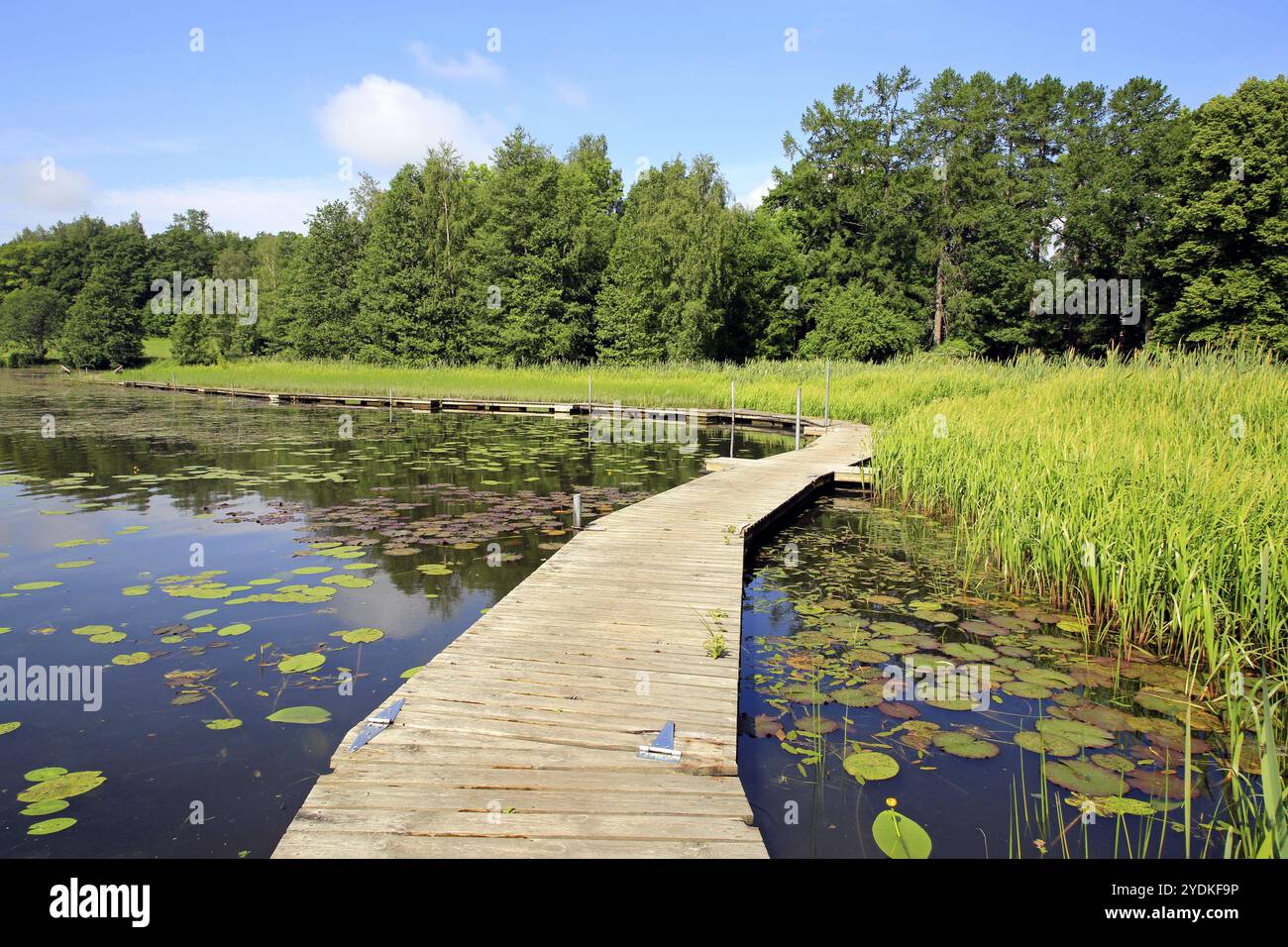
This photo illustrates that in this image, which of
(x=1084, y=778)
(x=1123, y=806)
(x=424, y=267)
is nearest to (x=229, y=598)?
(x=1084, y=778)

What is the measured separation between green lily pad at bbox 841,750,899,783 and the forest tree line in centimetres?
3336

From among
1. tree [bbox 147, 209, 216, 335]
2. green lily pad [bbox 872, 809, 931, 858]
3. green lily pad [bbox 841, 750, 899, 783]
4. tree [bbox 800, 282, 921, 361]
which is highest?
tree [bbox 147, 209, 216, 335]

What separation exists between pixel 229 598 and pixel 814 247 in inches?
1583

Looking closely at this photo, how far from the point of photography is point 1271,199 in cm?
2703

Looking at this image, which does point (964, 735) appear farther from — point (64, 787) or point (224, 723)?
point (64, 787)

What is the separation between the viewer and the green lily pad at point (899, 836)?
3.04 m

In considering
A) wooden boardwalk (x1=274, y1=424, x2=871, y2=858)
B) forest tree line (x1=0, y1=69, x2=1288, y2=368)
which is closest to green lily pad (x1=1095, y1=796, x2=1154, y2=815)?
wooden boardwalk (x1=274, y1=424, x2=871, y2=858)

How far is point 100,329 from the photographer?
50.3 meters

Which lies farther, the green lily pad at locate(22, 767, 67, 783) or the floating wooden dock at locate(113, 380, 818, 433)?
the floating wooden dock at locate(113, 380, 818, 433)

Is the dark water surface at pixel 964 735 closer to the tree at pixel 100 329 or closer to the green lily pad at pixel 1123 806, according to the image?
the green lily pad at pixel 1123 806

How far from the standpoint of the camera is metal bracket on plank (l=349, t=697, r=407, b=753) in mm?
3285

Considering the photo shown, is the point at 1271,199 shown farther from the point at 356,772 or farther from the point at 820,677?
the point at 356,772

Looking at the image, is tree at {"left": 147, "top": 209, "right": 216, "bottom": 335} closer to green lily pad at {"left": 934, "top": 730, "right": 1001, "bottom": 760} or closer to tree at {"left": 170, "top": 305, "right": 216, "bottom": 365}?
tree at {"left": 170, "top": 305, "right": 216, "bottom": 365}
